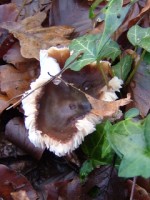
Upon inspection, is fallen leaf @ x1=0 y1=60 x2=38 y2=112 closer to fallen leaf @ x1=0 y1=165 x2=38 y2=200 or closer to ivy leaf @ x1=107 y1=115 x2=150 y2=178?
fallen leaf @ x1=0 y1=165 x2=38 y2=200

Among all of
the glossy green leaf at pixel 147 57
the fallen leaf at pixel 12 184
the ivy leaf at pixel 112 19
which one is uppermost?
the ivy leaf at pixel 112 19

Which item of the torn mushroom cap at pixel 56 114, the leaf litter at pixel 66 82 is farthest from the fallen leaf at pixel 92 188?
the torn mushroom cap at pixel 56 114

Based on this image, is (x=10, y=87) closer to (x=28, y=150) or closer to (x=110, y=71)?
(x=28, y=150)

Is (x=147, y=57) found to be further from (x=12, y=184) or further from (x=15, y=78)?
(x=12, y=184)

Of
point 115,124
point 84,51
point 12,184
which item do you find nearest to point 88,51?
point 84,51

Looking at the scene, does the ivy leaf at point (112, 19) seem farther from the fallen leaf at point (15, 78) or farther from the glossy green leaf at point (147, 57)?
the fallen leaf at point (15, 78)
